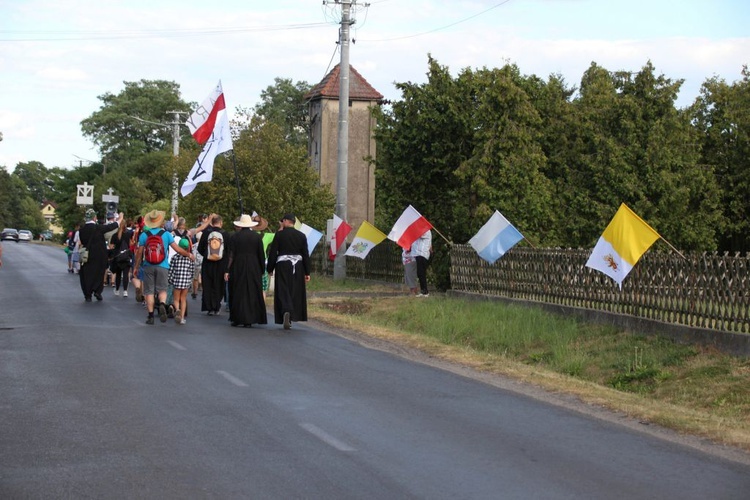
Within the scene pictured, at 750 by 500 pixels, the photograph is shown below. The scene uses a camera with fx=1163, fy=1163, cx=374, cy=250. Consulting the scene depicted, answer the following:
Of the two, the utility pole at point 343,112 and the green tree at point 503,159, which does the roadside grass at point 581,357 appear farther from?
the green tree at point 503,159

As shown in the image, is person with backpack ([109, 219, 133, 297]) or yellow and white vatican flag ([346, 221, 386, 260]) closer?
person with backpack ([109, 219, 133, 297])

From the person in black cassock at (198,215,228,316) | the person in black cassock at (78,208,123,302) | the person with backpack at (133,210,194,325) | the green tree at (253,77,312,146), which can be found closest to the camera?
the person with backpack at (133,210,194,325)

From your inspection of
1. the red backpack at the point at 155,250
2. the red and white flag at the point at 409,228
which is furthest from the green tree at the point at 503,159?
the red backpack at the point at 155,250

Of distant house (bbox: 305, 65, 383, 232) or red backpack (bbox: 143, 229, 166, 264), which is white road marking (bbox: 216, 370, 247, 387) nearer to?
red backpack (bbox: 143, 229, 166, 264)

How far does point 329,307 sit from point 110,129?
8608 cm

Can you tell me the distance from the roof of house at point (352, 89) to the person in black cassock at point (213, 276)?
4357cm

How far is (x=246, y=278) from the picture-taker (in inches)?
768

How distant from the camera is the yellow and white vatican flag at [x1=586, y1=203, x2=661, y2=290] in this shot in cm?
1861

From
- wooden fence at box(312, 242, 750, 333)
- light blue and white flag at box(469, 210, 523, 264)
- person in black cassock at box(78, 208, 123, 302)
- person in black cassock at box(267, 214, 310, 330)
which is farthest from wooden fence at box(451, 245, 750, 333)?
person in black cassock at box(78, 208, 123, 302)

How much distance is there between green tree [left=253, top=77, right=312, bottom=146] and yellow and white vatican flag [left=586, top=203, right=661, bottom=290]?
268ft

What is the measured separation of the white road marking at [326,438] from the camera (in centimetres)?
855

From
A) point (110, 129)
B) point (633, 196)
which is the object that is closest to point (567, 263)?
point (633, 196)

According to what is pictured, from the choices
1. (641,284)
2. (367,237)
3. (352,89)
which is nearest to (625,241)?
(641,284)

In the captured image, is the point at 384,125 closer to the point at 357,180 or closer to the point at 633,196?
the point at 633,196
